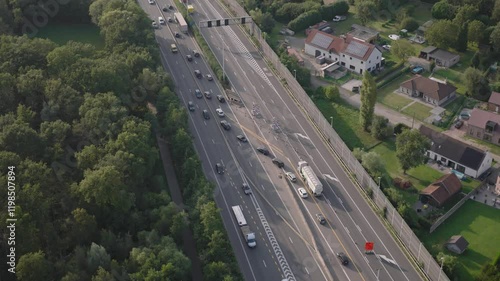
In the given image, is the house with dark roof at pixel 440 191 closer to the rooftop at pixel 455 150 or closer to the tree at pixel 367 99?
the rooftop at pixel 455 150

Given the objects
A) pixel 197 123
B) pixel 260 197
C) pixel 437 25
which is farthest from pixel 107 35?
pixel 437 25

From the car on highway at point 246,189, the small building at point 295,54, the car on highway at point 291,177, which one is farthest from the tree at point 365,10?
the car on highway at point 246,189

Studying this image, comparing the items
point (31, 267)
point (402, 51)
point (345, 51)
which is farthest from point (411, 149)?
point (31, 267)

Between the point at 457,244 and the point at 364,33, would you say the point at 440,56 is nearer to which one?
the point at 364,33

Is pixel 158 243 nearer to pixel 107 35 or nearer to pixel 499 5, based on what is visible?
pixel 107 35

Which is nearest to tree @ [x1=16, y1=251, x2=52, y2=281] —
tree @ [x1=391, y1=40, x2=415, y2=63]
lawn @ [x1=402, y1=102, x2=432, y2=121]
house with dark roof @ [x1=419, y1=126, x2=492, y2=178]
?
house with dark roof @ [x1=419, y1=126, x2=492, y2=178]

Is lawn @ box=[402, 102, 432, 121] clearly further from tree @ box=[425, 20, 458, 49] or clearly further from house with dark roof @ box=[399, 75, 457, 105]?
tree @ box=[425, 20, 458, 49]
